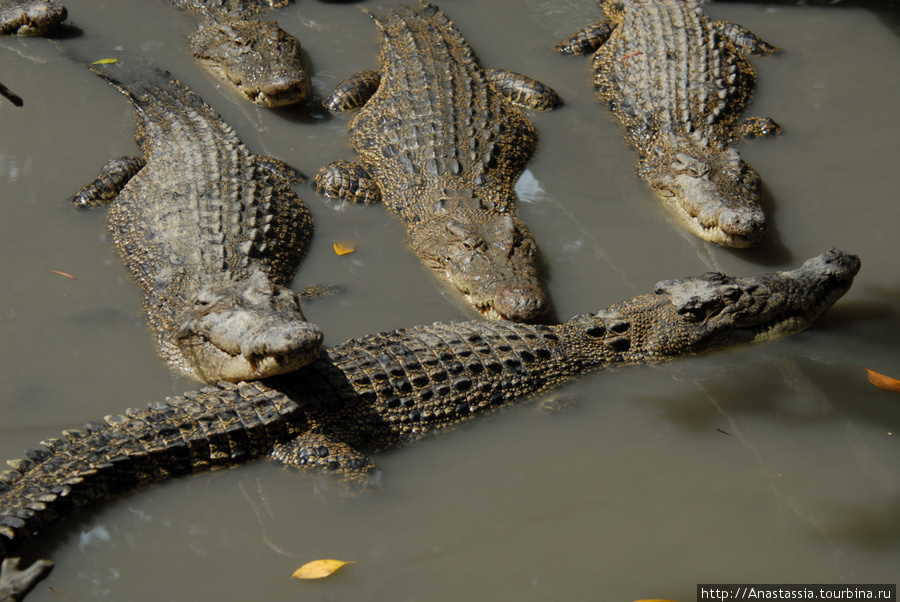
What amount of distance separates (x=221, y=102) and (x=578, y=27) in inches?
143

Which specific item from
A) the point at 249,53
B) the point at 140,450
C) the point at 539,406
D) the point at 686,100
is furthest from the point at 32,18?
the point at 539,406

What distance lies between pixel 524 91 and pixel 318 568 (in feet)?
15.3

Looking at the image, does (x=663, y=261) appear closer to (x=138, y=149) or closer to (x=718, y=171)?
(x=718, y=171)

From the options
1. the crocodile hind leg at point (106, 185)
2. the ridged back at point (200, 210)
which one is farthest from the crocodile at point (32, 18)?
the crocodile hind leg at point (106, 185)

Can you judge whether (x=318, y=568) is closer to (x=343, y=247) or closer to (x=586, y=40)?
(x=343, y=247)

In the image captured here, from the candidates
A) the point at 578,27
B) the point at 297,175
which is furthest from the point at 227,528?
the point at 578,27

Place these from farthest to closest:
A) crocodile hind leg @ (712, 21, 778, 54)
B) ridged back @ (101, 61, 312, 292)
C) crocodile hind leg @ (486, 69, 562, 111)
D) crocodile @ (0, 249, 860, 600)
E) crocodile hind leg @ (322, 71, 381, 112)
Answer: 1. crocodile hind leg @ (712, 21, 778, 54)
2. crocodile hind leg @ (486, 69, 562, 111)
3. crocodile hind leg @ (322, 71, 381, 112)
4. ridged back @ (101, 61, 312, 292)
5. crocodile @ (0, 249, 860, 600)

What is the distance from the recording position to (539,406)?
4.21 meters

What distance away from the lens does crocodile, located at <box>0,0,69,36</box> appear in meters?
7.05

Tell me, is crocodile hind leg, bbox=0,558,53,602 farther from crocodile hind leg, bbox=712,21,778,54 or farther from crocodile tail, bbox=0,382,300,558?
crocodile hind leg, bbox=712,21,778,54

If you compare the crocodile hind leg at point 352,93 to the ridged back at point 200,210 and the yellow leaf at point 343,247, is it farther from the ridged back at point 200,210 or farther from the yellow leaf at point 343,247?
the yellow leaf at point 343,247

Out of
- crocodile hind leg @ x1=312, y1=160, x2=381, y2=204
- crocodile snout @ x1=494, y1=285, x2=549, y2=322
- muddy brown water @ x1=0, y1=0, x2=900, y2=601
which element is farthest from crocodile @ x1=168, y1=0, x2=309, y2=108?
crocodile snout @ x1=494, y1=285, x2=549, y2=322

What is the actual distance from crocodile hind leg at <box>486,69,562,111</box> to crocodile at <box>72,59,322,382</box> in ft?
6.84

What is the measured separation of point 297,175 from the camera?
19.3 ft
